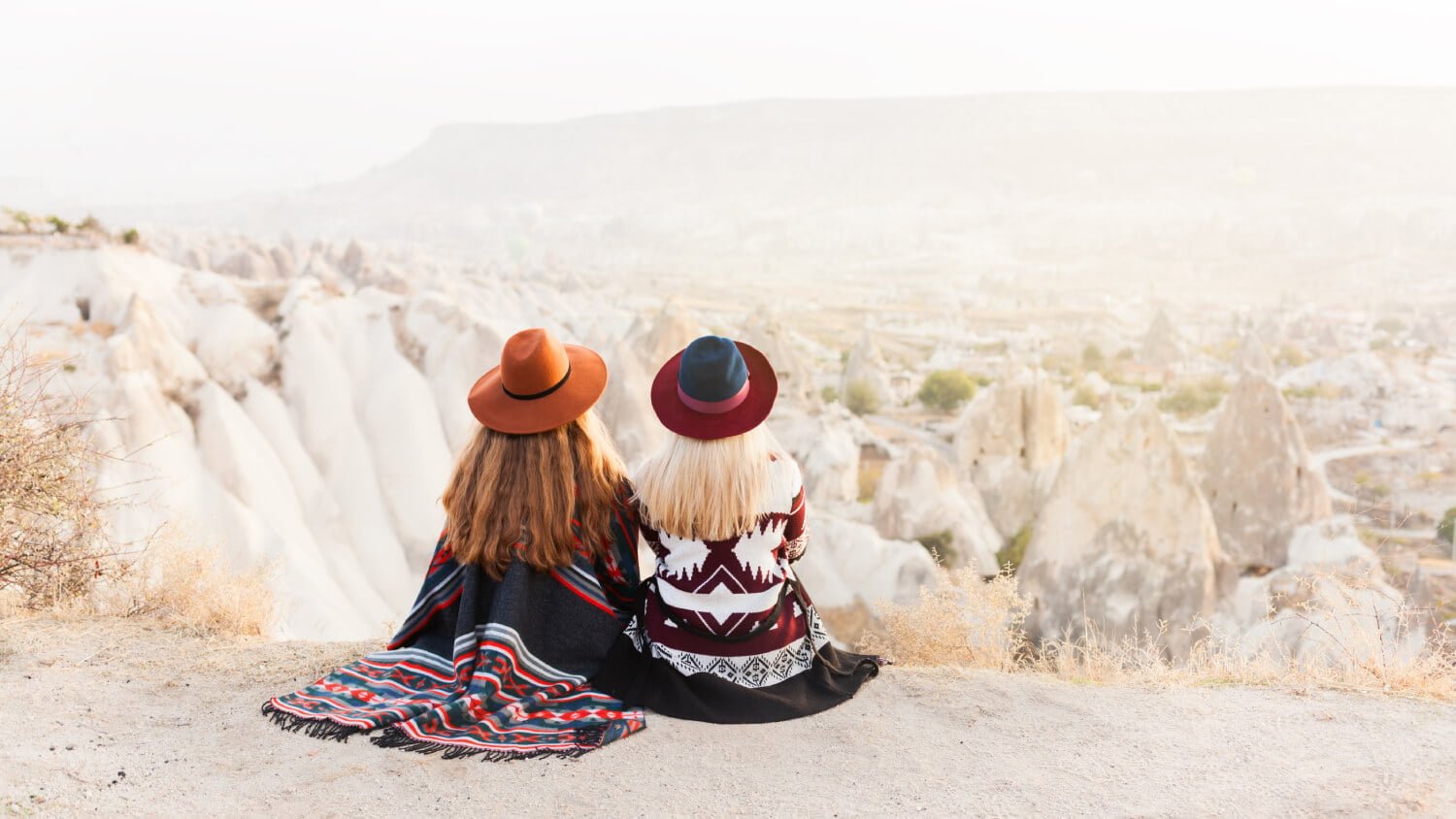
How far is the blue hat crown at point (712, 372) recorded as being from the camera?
Result: 2672 millimetres

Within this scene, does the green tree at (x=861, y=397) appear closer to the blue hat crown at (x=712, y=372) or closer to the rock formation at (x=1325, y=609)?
the rock formation at (x=1325, y=609)

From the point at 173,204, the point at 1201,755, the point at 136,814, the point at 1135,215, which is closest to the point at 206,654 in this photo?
the point at 136,814

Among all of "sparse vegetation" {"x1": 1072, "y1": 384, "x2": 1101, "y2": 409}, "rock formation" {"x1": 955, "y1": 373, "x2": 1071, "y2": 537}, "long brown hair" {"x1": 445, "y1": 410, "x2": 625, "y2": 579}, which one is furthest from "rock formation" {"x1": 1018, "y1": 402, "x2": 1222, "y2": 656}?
"sparse vegetation" {"x1": 1072, "y1": 384, "x2": 1101, "y2": 409}

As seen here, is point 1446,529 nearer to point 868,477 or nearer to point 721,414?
point 868,477

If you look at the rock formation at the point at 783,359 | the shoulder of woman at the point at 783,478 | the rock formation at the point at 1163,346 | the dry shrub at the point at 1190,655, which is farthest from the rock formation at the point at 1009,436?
the rock formation at the point at 1163,346

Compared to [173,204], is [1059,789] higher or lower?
lower

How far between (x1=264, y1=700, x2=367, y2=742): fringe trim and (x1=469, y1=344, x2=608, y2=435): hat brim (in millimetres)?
882

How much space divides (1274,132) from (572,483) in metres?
98.7

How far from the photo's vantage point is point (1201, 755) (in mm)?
2713

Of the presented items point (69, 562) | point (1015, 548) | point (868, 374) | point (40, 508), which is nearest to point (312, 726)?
point (69, 562)

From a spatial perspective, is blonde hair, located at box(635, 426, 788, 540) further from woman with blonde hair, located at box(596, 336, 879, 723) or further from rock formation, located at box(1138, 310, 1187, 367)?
rock formation, located at box(1138, 310, 1187, 367)

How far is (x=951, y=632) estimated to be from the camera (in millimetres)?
3787

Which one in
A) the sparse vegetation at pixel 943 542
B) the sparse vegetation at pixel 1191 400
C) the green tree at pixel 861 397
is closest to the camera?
the sparse vegetation at pixel 943 542

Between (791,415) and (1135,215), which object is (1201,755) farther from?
(1135,215)
